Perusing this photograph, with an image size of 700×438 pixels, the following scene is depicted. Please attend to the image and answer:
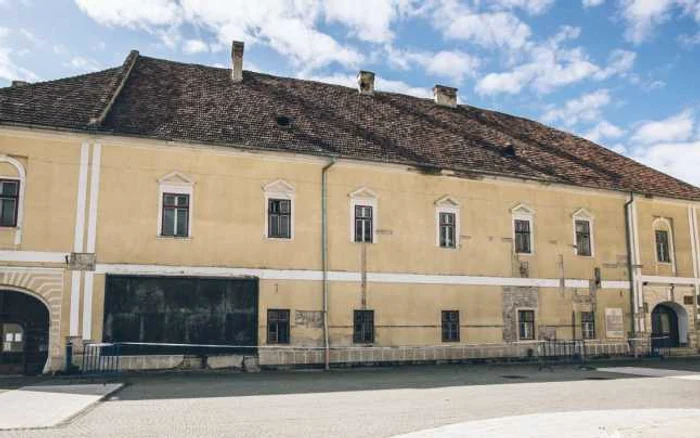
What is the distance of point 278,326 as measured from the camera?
19094 millimetres

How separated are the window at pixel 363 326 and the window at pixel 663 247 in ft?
41.8

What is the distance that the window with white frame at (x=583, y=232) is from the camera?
942 inches

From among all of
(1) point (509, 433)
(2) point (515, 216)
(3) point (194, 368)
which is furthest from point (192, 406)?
(2) point (515, 216)

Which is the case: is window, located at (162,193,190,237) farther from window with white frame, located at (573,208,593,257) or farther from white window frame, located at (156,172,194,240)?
window with white frame, located at (573,208,593,257)

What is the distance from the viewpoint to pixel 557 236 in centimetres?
2348

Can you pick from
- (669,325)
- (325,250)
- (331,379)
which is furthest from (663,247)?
(331,379)

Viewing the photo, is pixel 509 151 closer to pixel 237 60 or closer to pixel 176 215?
pixel 237 60

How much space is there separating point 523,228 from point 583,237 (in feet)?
9.01

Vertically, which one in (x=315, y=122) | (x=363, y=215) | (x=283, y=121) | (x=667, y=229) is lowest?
(x=363, y=215)

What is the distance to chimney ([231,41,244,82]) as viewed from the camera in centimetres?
2320

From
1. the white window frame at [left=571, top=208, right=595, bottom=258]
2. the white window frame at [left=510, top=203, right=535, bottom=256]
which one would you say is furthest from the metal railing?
the white window frame at [left=571, top=208, right=595, bottom=258]

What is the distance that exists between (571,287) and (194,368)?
44.9 feet

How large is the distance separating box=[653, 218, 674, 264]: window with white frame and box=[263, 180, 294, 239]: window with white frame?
49.4ft

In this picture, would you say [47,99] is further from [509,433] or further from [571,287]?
[571,287]
